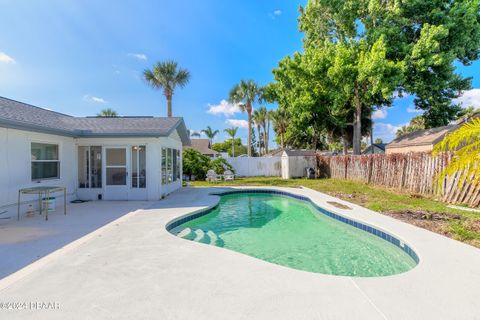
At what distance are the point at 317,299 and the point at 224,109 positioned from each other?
34.4m

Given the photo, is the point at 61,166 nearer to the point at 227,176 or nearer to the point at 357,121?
the point at 227,176

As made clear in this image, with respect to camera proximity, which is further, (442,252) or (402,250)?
(402,250)

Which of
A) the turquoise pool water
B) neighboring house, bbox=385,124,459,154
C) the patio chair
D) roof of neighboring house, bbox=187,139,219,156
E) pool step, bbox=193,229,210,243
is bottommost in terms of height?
the turquoise pool water

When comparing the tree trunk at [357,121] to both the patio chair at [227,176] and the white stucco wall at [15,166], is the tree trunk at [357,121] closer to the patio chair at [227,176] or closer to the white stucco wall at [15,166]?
the patio chair at [227,176]

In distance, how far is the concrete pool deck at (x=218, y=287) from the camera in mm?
2664

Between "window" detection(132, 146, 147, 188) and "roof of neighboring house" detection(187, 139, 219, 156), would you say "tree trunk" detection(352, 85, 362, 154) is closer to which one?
"window" detection(132, 146, 147, 188)

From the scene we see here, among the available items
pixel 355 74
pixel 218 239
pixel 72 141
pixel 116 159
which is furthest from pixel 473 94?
pixel 72 141

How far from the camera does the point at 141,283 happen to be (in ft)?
10.9

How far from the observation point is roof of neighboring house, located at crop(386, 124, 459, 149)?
15770 millimetres

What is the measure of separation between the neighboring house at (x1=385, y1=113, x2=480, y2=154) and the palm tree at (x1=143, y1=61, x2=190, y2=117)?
1892 centimetres

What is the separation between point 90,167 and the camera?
399 inches

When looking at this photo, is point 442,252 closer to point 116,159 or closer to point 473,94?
point 116,159

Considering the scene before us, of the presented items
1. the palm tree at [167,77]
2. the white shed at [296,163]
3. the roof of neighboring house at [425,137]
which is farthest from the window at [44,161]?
the roof of neighboring house at [425,137]

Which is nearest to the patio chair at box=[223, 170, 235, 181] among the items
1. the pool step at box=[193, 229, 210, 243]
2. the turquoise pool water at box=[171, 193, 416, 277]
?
the turquoise pool water at box=[171, 193, 416, 277]
